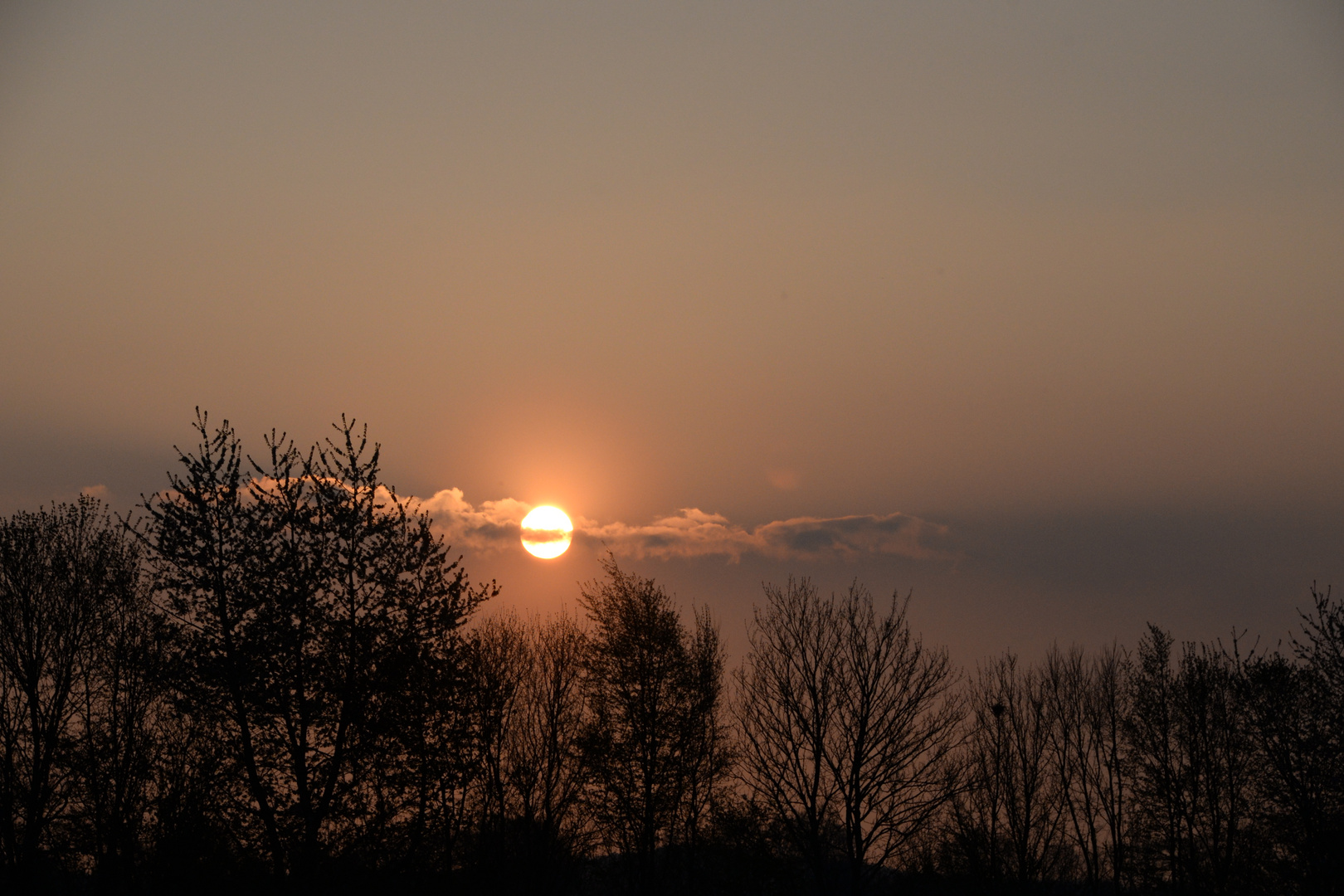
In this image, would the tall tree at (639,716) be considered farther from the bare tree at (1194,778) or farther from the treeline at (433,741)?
the bare tree at (1194,778)

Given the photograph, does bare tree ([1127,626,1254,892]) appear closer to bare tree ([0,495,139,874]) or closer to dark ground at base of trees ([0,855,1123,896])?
dark ground at base of trees ([0,855,1123,896])

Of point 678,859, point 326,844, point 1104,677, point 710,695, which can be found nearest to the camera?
point 326,844

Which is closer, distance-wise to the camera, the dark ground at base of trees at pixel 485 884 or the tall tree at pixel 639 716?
the dark ground at base of trees at pixel 485 884

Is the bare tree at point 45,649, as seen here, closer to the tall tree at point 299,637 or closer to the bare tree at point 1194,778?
the tall tree at point 299,637

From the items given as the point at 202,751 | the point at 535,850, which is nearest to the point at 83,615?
the point at 202,751

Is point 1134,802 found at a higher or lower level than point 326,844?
lower

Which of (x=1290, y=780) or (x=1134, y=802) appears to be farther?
(x=1134, y=802)

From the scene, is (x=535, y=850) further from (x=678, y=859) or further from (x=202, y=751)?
(x=202, y=751)

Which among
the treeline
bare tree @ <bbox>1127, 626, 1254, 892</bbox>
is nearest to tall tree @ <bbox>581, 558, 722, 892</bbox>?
the treeline

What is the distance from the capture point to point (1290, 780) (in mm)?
28859

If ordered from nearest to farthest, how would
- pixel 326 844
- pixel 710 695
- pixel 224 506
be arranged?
pixel 326 844 < pixel 224 506 < pixel 710 695

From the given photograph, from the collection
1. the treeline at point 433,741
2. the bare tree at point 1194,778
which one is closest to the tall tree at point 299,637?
the treeline at point 433,741

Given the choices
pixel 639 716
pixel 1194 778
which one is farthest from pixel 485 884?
pixel 1194 778

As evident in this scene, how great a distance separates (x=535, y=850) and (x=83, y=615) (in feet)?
65.2
